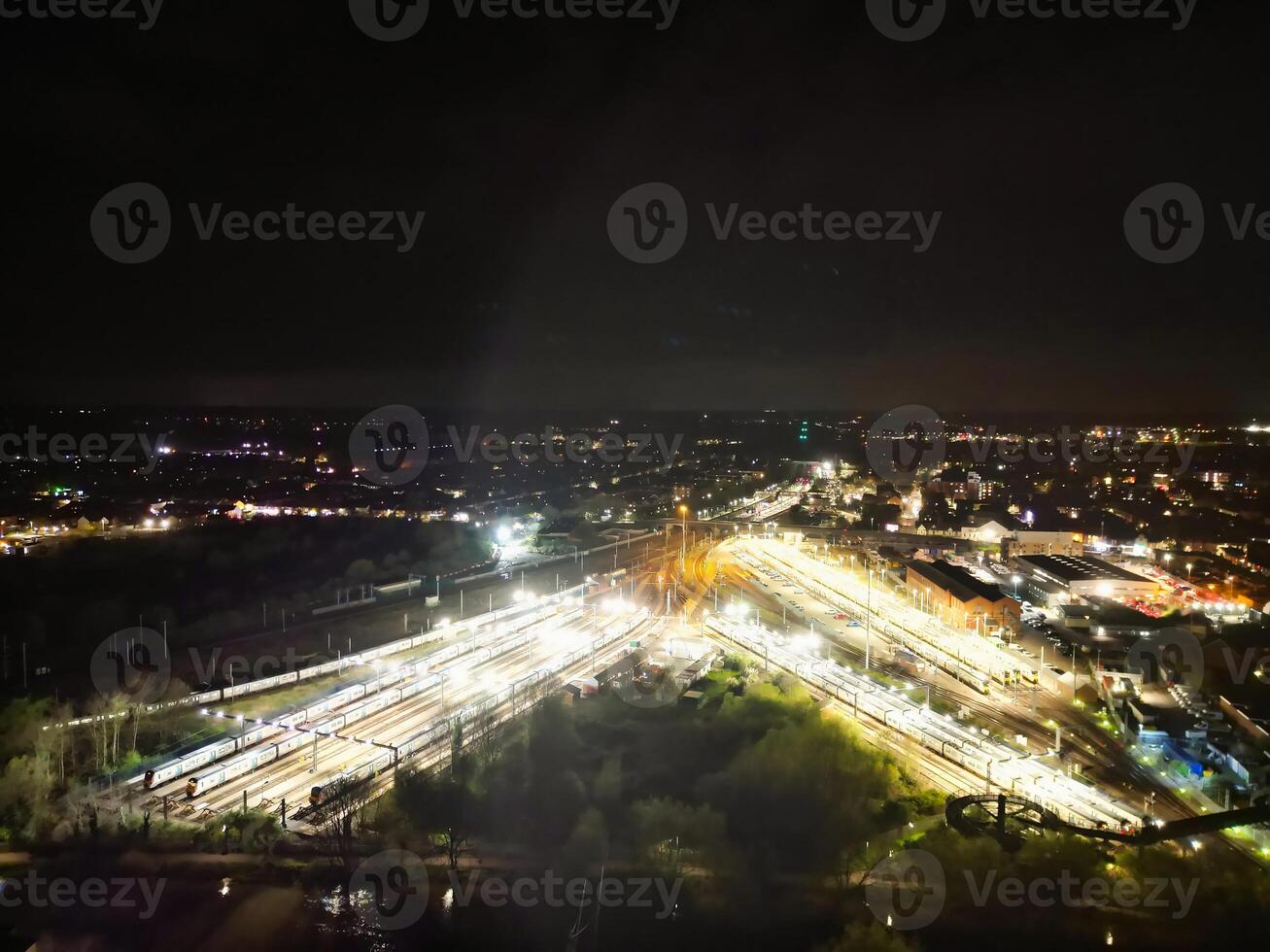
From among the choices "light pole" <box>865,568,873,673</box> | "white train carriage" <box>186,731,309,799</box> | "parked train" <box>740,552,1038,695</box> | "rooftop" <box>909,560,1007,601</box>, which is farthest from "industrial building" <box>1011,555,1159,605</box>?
"white train carriage" <box>186,731,309,799</box>

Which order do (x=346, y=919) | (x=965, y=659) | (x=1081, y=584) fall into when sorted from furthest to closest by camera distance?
(x=1081, y=584)
(x=965, y=659)
(x=346, y=919)

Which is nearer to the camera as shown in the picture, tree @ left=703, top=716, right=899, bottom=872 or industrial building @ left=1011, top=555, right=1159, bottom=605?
tree @ left=703, top=716, right=899, bottom=872

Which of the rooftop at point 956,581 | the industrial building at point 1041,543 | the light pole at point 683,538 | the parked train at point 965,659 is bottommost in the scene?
the parked train at point 965,659

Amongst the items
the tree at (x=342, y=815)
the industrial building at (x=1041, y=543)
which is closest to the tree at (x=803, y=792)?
the tree at (x=342, y=815)

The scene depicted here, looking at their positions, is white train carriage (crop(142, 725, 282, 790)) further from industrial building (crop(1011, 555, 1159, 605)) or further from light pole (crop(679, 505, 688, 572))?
industrial building (crop(1011, 555, 1159, 605))

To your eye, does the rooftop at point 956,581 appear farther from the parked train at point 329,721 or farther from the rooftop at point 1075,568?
the parked train at point 329,721

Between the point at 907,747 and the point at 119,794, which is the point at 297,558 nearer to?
the point at 119,794

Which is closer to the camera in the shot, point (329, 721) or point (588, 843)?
point (588, 843)

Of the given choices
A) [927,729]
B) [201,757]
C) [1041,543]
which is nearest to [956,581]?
[927,729]

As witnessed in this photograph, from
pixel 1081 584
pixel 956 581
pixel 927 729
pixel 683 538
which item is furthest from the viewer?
pixel 683 538

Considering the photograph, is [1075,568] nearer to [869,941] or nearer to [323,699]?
[869,941]

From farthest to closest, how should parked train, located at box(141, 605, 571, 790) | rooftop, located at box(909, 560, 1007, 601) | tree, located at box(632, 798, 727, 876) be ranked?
1. rooftop, located at box(909, 560, 1007, 601)
2. parked train, located at box(141, 605, 571, 790)
3. tree, located at box(632, 798, 727, 876)

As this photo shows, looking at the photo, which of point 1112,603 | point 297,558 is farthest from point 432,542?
point 1112,603
